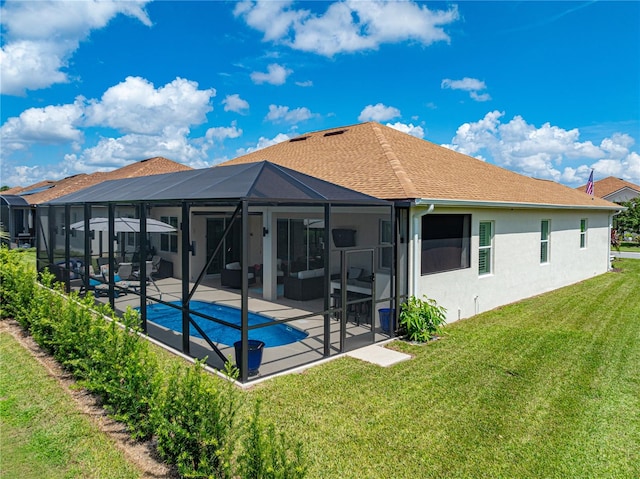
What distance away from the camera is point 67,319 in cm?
645

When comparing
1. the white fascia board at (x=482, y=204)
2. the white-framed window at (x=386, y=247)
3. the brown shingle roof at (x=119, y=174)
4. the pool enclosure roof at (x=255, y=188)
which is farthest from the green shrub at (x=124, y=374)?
the brown shingle roof at (x=119, y=174)

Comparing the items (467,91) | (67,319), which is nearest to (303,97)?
(467,91)

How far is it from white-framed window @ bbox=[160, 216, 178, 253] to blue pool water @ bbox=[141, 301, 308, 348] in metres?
4.70

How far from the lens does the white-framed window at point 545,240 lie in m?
14.8

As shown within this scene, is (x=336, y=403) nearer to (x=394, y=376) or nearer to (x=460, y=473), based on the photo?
(x=394, y=376)

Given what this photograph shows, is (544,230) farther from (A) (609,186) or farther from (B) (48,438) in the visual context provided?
→ (A) (609,186)

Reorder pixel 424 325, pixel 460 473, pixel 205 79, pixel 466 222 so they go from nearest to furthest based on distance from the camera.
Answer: pixel 460 473, pixel 424 325, pixel 466 222, pixel 205 79

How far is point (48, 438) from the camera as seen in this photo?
482 centimetres

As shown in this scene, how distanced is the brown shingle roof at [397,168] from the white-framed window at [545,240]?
0.81 m

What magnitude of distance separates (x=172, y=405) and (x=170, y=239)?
1433 cm

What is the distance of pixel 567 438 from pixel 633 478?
2.53 feet

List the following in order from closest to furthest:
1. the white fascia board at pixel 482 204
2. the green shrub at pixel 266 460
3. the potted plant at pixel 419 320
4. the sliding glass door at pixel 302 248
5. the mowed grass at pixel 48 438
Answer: the green shrub at pixel 266 460
the mowed grass at pixel 48 438
the potted plant at pixel 419 320
the white fascia board at pixel 482 204
the sliding glass door at pixel 302 248

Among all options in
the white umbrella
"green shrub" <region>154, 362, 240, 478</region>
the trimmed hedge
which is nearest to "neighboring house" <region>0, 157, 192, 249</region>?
the white umbrella

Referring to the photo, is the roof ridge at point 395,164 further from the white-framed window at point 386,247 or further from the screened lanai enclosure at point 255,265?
the white-framed window at point 386,247
